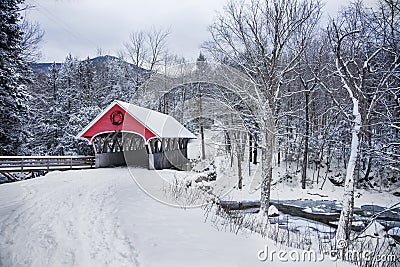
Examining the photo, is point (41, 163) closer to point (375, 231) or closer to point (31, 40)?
point (31, 40)

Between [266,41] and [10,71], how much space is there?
27.9 ft

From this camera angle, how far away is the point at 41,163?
38.2 feet

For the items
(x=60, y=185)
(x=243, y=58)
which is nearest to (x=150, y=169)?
(x=60, y=185)

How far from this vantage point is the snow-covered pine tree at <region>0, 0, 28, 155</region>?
481cm

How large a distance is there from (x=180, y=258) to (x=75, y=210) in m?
3.11

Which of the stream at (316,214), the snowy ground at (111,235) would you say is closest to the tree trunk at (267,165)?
the stream at (316,214)

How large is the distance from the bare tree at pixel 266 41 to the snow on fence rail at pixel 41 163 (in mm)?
8150

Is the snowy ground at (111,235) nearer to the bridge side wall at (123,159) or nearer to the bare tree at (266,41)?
the bare tree at (266,41)

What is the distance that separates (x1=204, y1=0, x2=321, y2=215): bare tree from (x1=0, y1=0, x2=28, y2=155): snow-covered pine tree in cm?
662

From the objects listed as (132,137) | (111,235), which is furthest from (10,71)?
(132,137)

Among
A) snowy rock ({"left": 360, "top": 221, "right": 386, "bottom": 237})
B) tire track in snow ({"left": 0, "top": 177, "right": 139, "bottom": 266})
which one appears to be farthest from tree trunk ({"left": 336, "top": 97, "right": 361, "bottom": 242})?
tire track in snow ({"left": 0, "top": 177, "right": 139, "bottom": 266})

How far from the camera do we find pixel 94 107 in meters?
19.2

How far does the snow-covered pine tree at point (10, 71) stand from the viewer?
481 cm

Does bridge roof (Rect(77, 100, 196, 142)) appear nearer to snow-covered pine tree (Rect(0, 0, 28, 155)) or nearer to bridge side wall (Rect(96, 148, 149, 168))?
bridge side wall (Rect(96, 148, 149, 168))
